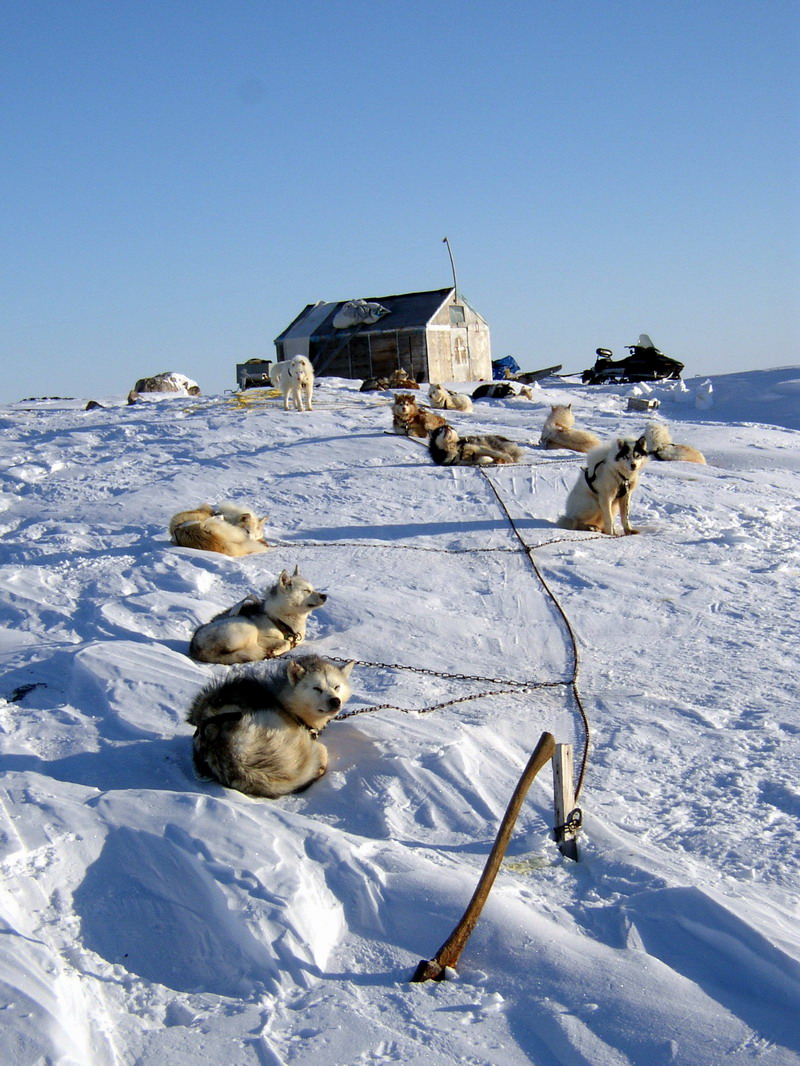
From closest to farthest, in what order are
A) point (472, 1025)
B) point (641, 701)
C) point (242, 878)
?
point (472, 1025), point (242, 878), point (641, 701)

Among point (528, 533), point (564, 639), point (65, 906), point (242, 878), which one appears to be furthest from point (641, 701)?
point (528, 533)

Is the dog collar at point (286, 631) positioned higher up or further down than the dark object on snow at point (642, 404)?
further down

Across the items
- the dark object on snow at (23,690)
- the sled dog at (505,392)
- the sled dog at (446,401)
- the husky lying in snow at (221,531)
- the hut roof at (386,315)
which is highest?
the hut roof at (386,315)

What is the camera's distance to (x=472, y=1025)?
230 cm

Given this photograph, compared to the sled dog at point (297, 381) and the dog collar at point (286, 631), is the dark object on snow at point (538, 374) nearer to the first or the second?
the sled dog at point (297, 381)

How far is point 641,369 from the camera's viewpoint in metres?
28.5

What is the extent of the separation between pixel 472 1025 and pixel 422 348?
1040 inches

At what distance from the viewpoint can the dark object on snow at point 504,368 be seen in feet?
104

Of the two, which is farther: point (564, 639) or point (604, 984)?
point (564, 639)

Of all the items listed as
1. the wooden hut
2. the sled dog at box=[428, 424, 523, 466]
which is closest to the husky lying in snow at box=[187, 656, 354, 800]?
the sled dog at box=[428, 424, 523, 466]

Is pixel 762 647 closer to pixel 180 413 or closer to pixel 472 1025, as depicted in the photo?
pixel 472 1025

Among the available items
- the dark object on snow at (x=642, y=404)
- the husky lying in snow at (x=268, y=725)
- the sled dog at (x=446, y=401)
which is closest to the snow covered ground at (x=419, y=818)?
the husky lying in snow at (x=268, y=725)

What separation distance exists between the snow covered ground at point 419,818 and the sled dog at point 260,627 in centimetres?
22

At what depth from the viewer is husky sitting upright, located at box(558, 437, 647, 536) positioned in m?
8.25
